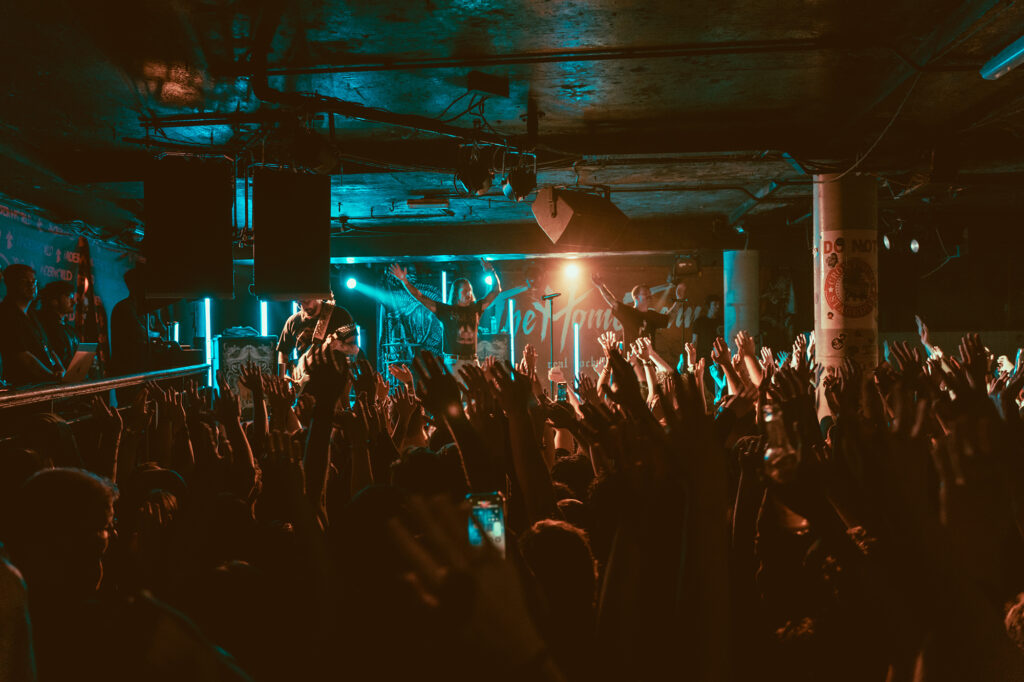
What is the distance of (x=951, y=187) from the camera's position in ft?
25.5

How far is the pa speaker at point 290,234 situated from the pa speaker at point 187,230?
381 millimetres

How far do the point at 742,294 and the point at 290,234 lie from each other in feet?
27.2

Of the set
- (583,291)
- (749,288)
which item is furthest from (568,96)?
(583,291)

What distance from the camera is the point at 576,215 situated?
21.7 ft

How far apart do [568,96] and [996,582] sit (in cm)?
473

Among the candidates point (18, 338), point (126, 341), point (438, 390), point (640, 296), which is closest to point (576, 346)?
point (640, 296)

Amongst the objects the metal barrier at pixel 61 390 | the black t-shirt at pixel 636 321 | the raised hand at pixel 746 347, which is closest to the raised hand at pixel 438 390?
the raised hand at pixel 746 347

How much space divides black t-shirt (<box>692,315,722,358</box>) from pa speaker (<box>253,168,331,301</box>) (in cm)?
789

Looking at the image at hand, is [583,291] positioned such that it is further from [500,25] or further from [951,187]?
[500,25]

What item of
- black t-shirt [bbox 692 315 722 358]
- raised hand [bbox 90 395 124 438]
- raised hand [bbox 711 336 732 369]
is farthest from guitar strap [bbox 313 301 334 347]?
black t-shirt [bbox 692 315 722 358]

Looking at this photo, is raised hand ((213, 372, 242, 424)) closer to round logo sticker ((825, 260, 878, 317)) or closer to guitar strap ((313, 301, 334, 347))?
guitar strap ((313, 301, 334, 347))

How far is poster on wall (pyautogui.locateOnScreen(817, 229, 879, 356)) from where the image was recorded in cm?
602

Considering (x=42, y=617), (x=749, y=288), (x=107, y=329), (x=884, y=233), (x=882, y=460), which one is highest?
(x=884, y=233)

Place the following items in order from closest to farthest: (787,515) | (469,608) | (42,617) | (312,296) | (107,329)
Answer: (469,608), (42,617), (787,515), (312,296), (107,329)
